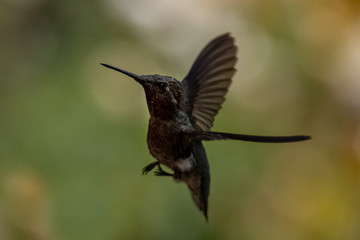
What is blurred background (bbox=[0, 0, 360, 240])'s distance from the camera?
1697mm

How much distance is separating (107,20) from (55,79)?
320 mm

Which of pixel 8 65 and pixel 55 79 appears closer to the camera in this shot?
pixel 55 79

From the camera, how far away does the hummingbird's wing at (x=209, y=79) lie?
695mm

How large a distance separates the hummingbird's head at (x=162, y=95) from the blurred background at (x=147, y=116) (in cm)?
109

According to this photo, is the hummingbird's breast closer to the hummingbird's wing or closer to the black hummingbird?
the black hummingbird

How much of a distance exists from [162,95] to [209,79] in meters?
0.18

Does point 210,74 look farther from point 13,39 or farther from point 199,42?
point 13,39

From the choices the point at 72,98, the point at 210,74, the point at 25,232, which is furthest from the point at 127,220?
the point at 210,74

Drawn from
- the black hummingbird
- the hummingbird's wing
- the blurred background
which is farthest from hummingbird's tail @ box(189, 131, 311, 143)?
the blurred background

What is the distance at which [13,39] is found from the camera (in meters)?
2.08

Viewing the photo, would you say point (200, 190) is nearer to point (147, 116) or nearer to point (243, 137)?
point (243, 137)

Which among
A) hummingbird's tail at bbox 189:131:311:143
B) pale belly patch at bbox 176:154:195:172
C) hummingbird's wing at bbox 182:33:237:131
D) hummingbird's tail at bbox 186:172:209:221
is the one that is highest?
hummingbird's wing at bbox 182:33:237:131

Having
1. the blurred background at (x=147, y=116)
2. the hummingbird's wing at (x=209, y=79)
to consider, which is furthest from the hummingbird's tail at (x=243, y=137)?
the blurred background at (x=147, y=116)

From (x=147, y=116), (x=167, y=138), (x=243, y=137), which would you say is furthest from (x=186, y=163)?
(x=147, y=116)
